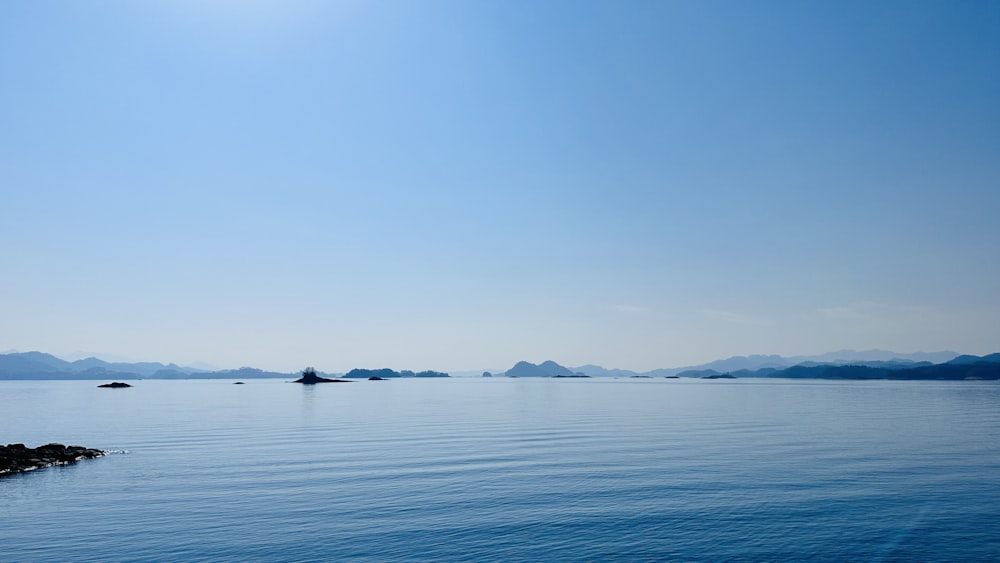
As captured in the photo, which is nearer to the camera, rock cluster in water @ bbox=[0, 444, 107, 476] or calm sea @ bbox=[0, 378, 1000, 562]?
calm sea @ bbox=[0, 378, 1000, 562]

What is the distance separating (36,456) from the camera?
49.0 m

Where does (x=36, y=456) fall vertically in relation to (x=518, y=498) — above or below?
above

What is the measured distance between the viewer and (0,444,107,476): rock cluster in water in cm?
4650

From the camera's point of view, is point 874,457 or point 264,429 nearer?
point 874,457

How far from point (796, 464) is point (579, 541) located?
2877 centimetres

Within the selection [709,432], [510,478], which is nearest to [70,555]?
[510,478]

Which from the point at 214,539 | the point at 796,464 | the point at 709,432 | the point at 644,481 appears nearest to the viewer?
the point at 214,539

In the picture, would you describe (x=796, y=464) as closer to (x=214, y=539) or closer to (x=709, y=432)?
(x=709, y=432)

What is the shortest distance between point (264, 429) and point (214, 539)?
55687mm

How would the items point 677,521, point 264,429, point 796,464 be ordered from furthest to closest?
1. point 264,429
2. point 796,464
3. point 677,521

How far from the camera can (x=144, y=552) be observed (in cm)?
2406

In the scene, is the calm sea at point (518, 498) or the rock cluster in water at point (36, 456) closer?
the calm sea at point (518, 498)

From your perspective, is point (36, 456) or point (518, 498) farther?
point (36, 456)

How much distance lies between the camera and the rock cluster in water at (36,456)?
4650 centimetres
